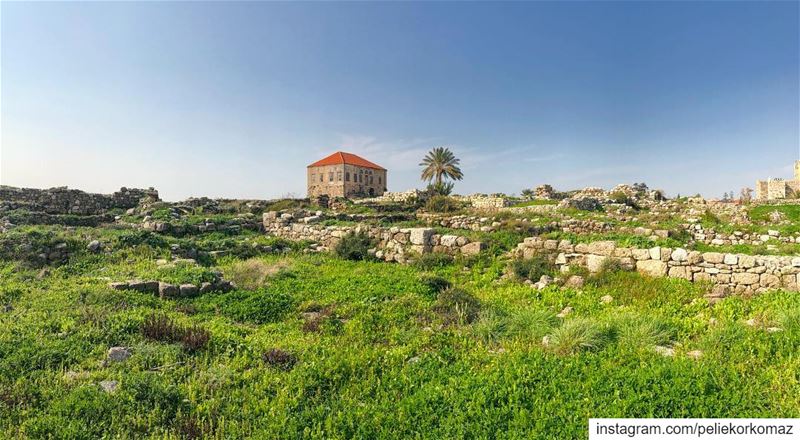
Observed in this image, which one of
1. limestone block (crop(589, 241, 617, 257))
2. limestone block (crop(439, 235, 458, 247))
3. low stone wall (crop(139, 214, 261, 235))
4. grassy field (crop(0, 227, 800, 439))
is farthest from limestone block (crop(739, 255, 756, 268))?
low stone wall (crop(139, 214, 261, 235))

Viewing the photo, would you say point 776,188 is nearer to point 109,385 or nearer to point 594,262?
point 594,262

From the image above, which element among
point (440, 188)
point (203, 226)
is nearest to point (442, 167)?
point (440, 188)

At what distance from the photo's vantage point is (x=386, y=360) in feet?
17.8

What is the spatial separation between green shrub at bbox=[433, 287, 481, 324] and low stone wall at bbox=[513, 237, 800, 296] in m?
3.94

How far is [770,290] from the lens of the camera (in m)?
7.97

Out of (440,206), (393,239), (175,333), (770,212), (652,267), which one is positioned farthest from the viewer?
(440,206)

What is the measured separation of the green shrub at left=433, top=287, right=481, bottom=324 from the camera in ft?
23.4

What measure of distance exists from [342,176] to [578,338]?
190 ft

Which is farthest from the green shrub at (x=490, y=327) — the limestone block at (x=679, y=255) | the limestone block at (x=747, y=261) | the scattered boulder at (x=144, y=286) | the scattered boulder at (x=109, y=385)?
the scattered boulder at (x=144, y=286)

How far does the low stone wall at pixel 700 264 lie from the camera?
8.12 metres

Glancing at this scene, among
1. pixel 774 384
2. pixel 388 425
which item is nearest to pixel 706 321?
pixel 774 384

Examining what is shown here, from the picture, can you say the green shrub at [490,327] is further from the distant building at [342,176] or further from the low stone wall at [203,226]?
the distant building at [342,176]

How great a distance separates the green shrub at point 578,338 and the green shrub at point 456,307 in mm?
1647

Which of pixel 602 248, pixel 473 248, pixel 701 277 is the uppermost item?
pixel 602 248
